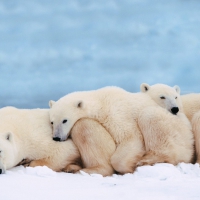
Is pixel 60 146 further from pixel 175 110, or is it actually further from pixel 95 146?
pixel 175 110

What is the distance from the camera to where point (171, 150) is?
20.3 feet

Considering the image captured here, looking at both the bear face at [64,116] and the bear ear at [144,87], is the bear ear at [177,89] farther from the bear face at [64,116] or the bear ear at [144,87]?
the bear face at [64,116]

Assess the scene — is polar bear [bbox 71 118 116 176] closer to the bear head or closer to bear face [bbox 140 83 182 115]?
the bear head

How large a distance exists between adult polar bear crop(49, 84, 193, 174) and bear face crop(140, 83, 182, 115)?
0.71ft

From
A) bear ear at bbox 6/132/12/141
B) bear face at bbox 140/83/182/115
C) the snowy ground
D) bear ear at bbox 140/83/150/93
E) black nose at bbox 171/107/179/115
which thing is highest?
bear ear at bbox 140/83/150/93

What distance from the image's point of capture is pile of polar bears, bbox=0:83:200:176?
6.15m

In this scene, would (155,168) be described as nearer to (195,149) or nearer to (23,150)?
(195,149)

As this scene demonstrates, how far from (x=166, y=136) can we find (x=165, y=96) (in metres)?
1.19

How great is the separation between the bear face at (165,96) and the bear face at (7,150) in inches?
112

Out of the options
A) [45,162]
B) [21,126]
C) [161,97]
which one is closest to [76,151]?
[45,162]

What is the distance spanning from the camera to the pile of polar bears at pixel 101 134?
20.2 ft

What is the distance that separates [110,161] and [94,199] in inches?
101

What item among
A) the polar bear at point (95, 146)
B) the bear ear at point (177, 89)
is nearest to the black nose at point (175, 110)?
the bear ear at point (177, 89)

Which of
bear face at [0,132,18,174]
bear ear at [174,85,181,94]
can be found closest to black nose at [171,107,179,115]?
bear ear at [174,85,181,94]
